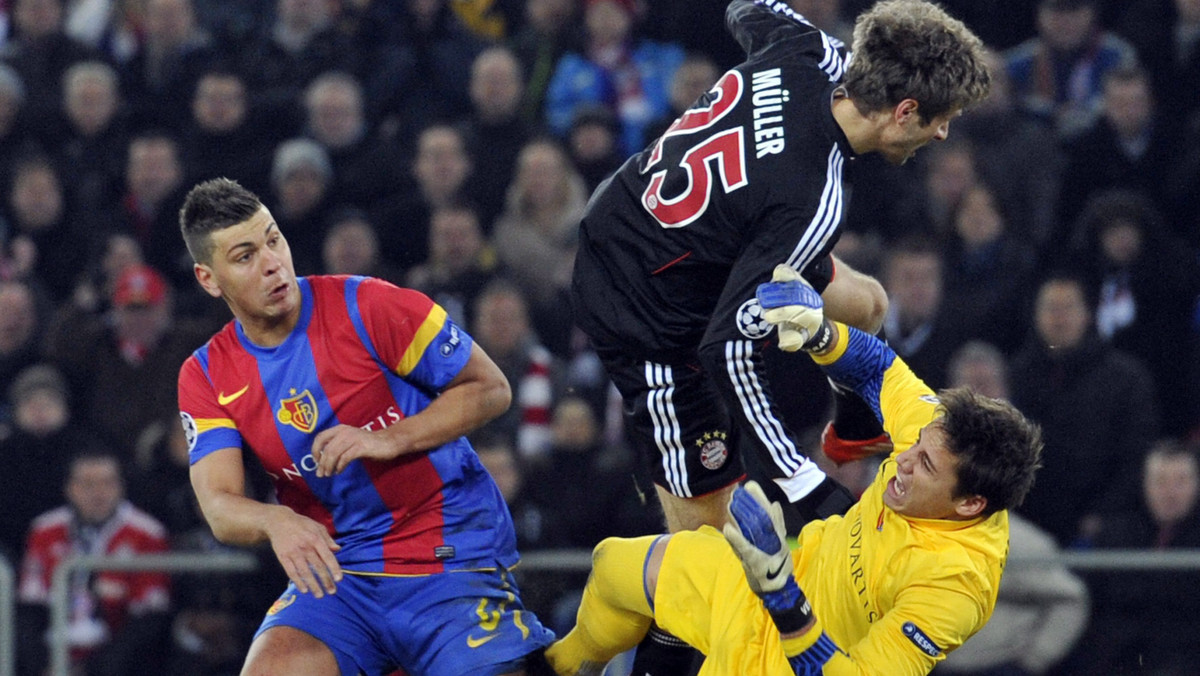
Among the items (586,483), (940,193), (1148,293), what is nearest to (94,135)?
(586,483)

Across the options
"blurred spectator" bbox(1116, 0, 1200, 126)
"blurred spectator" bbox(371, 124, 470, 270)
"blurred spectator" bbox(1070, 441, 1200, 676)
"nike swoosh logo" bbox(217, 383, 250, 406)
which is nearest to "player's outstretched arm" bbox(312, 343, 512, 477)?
"nike swoosh logo" bbox(217, 383, 250, 406)

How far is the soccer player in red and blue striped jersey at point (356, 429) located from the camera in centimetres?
525

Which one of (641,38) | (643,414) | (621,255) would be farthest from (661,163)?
(641,38)

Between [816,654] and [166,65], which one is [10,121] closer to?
[166,65]

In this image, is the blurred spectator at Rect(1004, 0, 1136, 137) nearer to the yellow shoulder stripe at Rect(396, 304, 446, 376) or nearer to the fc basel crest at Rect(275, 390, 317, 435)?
the yellow shoulder stripe at Rect(396, 304, 446, 376)

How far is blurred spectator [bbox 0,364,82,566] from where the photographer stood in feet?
29.8

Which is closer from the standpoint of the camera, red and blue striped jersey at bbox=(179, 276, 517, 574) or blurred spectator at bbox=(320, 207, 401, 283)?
red and blue striped jersey at bbox=(179, 276, 517, 574)

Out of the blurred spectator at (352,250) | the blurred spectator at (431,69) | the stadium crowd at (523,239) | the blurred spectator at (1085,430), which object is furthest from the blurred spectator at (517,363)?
the blurred spectator at (1085,430)

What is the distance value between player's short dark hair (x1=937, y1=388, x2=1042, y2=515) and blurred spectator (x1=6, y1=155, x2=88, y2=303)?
6646 mm

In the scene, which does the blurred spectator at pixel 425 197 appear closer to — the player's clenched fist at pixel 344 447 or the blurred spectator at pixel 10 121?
the blurred spectator at pixel 10 121

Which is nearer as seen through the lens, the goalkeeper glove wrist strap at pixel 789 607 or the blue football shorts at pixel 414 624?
the goalkeeper glove wrist strap at pixel 789 607

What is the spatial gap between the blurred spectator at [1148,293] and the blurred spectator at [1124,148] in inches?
14.8

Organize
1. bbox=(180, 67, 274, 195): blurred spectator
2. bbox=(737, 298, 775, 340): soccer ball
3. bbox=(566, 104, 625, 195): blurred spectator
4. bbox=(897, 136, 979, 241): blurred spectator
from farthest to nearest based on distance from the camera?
bbox=(180, 67, 274, 195): blurred spectator < bbox=(566, 104, 625, 195): blurred spectator < bbox=(897, 136, 979, 241): blurred spectator < bbox=(737, 298, 775, 340): soccer ball

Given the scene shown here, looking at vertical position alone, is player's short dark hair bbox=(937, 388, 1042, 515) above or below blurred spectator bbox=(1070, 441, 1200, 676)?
above
